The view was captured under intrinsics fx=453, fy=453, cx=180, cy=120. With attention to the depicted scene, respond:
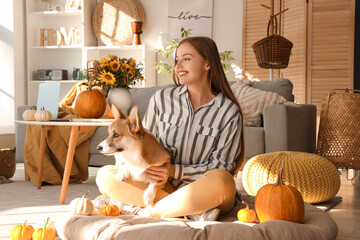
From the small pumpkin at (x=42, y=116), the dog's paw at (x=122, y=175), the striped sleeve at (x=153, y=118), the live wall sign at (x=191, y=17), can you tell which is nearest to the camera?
the dog's paw at (x=122, y=175)

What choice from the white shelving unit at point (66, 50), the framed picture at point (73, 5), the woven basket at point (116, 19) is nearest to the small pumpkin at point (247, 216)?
the white shelving unit at point (66, 50)

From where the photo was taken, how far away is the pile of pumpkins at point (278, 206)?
1.91 meters

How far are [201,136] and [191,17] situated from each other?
13.8 ft

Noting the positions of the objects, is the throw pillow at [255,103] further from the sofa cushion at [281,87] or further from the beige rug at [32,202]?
the beige rug at [32,202]

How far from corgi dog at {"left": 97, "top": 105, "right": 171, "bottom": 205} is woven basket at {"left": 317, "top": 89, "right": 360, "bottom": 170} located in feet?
6.63

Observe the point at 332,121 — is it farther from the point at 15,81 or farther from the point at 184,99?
the point at 15,81

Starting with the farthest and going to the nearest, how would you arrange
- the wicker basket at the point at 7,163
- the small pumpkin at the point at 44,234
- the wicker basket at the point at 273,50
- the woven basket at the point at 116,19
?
the woven basket at the point at 116,19 < the wicker basket at the point at 273,50 < the wicker basket at the point at 7,163 < the small pumpkin at the point at 44,234

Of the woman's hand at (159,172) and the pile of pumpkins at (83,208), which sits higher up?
the woman's hand at (159,172)

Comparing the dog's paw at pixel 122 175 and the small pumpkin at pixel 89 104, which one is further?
the small pumpkin at pixel 89 104

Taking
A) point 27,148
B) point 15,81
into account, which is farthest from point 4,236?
point 15,81

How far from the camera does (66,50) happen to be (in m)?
6.51

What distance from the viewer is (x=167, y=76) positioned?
6.20 metres

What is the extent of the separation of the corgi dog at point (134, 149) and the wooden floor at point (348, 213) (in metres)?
0.89

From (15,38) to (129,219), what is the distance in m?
4.73
